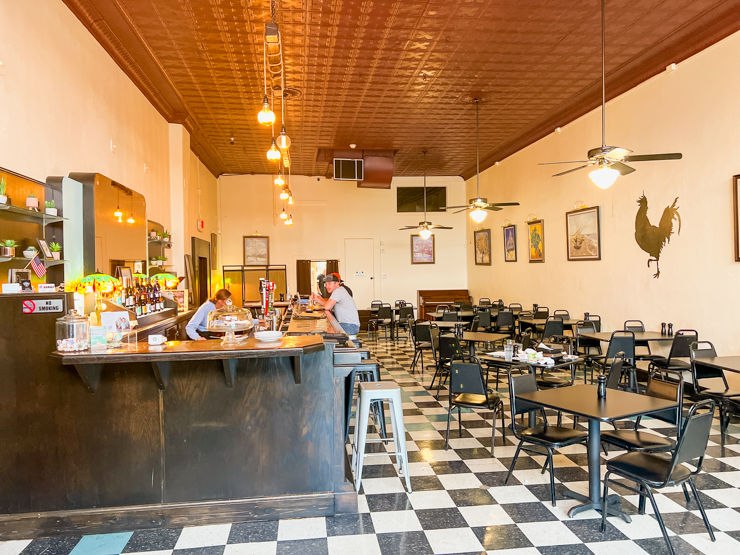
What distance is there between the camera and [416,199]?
15109mm

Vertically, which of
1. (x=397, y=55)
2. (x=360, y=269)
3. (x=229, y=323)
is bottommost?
(x=229, y=323)

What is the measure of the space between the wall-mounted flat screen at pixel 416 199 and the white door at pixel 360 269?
1496 millimetres

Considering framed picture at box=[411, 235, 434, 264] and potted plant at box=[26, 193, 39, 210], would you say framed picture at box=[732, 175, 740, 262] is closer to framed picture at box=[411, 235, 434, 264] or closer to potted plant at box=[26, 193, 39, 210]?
potted plant at box=[26, 193, 39, 210]

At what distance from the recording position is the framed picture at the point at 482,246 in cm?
1327

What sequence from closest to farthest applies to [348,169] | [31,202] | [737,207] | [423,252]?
[31,202], [737,207], [348,169], [423,252]

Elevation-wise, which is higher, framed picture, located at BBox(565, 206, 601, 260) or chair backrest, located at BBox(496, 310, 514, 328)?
framed picture, located at BBox(565, 206, 601, 260)

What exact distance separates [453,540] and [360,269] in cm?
1203

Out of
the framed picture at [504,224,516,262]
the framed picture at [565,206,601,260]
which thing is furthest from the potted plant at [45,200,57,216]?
the framed picture at [504,224,516,262]

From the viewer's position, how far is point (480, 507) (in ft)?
11.3

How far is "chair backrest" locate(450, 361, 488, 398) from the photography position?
4.57m

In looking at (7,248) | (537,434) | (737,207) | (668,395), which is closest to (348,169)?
(737,207)

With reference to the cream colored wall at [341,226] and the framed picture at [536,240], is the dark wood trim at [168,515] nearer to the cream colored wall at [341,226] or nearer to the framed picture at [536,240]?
the framed picture at [536,240]

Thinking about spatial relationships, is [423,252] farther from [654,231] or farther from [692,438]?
[692,438]

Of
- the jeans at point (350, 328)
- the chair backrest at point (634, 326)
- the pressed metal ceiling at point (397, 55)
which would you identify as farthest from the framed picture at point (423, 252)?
the jeans at point (350, 328)
